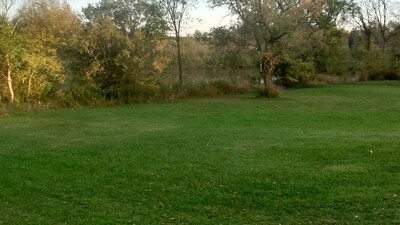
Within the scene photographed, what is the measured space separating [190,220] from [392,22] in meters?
48.8

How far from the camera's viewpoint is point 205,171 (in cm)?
808

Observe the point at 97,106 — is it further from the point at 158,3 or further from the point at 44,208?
the point at 44,208

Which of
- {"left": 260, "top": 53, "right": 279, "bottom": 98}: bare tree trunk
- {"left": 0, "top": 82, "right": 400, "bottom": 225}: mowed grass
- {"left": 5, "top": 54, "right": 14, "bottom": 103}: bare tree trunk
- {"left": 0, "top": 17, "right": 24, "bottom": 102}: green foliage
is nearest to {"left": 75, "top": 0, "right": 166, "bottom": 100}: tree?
{"left": 0, "top": 17, "right": 24, "bottom": 102}: green foliage

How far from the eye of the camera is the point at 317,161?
8570 millimetres

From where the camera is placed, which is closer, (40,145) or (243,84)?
(40,145)

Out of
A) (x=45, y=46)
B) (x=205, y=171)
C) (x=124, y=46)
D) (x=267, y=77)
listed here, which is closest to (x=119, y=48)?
(x=124, y=46)

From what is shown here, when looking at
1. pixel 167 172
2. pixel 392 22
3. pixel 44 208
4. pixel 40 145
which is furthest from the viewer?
pixel 392 22

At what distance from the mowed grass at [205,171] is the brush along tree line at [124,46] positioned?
6.08 meters

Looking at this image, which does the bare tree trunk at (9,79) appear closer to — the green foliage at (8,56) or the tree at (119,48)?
the green foliage at (8,56)

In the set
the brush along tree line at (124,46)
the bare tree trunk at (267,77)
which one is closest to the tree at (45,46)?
the brush along tree line at (124,46)

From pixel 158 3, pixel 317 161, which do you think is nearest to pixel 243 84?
pixel 158 3

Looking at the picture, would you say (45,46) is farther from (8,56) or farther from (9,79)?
(9,79)

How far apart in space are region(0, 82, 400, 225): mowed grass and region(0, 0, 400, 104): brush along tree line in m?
6.08

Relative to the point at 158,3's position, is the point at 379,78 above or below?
below
